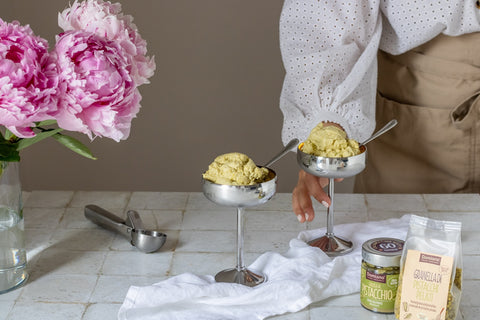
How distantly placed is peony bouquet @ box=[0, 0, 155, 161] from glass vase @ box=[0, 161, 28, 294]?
0.17m

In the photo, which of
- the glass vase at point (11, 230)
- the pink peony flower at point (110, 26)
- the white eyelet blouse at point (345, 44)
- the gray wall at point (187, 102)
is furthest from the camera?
the gray wall at point (187, 102)

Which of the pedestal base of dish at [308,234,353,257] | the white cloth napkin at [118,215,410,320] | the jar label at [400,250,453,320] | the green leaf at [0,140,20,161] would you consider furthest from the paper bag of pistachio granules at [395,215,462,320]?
the green leaf at [0,140,20,161]

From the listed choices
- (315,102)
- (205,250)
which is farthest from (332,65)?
(205,250)

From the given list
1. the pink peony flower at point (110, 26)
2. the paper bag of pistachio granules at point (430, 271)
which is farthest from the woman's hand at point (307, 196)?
the pink peony flower at point (110, 26)

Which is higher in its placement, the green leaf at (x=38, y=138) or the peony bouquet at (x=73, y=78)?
the peony bouquet at (x=73, y=78)

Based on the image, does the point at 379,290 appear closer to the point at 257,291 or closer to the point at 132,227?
the point at 257,291

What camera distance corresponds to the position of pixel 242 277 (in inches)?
45.0

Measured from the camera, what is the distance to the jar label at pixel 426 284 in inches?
37.2

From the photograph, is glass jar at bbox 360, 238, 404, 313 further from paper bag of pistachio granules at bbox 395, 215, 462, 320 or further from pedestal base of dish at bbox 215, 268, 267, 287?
pedestal base of dish at bbox 215, 268, 267, 287

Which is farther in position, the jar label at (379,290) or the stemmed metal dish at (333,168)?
the stemmed metal dish at (333,168)

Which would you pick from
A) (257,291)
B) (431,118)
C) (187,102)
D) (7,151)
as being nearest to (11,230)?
(7,151)

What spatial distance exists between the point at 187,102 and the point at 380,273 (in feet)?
5.85

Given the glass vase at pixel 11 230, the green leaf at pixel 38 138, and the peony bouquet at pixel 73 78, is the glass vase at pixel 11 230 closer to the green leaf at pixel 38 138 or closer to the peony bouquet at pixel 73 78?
the green leaf at pixel 38 138

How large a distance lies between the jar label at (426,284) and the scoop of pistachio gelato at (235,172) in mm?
247
